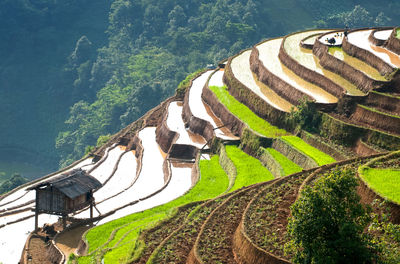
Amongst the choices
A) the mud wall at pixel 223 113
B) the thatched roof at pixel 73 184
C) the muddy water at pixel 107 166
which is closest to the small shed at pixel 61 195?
the thatched roof at pixel 73 184

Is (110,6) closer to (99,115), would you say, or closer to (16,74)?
(16,74)

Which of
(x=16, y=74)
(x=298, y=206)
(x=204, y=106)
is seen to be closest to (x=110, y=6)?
(x=16, y=74)

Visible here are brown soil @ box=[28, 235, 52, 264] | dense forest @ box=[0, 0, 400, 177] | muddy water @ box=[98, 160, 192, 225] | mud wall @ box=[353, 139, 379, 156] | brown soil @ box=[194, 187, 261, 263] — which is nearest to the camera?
brown soil @ box=[194, 187, 261, 263]

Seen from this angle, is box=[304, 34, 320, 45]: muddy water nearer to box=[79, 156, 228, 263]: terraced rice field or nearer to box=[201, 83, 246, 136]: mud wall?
box=[201, 83, 246, 136]: mud wall

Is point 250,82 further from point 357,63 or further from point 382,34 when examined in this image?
point 382,34

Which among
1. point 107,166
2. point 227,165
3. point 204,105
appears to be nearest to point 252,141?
point 227,165

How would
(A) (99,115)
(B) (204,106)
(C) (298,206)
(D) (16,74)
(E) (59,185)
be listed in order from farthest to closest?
(D) (16,74), (A) (99,115), (B) (204,106), (E) (59,185), (C) (298,206)

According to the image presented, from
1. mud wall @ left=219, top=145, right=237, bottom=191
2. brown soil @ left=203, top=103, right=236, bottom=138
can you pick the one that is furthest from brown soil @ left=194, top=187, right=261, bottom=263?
brown soil @ left=203, top=103, right=236, bottom=138
